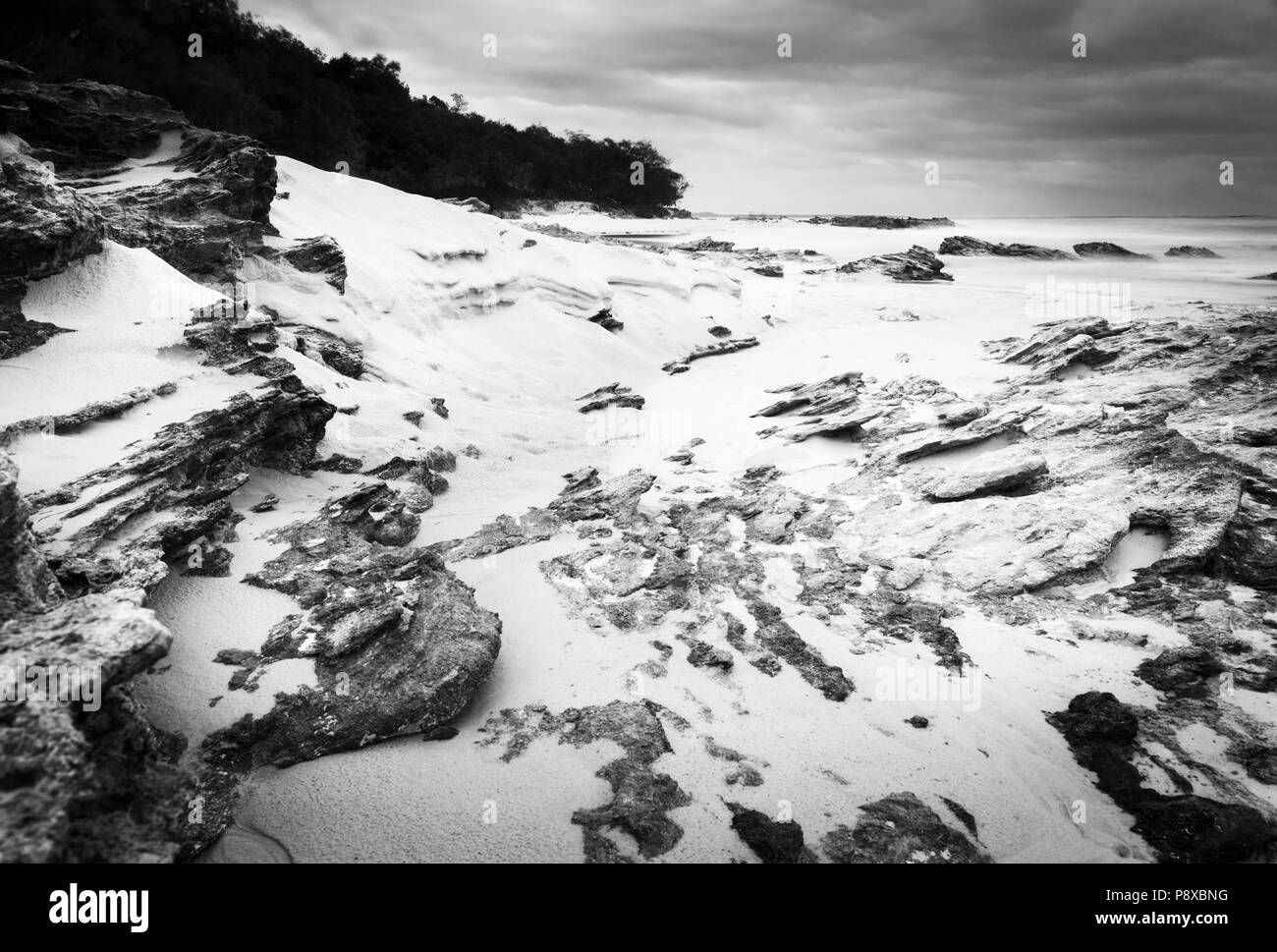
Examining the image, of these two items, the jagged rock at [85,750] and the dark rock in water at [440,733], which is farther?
the dark rock in water at [440,733]

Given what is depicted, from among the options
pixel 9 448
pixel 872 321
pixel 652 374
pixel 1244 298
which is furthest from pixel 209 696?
pixel 1244 298

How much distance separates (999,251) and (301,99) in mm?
34045

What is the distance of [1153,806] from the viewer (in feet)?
11.7

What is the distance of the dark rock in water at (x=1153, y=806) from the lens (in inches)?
130

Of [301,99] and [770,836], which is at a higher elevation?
[301,99]

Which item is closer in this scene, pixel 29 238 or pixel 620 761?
pixel 620 761

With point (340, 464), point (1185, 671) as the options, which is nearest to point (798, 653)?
point (1185, 671)

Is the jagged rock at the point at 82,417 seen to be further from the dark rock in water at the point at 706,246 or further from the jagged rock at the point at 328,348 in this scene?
the dark rock in water at the point at 706,246

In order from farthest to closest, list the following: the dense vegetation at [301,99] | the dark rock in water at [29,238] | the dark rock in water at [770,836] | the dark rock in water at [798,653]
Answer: the dense vegetation at [301,99] < the dark rock in water at [29,238] < the dark rock in water at [798,653] < the dark rock in water at [770,836]

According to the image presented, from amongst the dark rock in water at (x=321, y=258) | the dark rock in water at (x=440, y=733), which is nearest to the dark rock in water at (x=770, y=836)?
the dark rock in water at (x=440, y=733)

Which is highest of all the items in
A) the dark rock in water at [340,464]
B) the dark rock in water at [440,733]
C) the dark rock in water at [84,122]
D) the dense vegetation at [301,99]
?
the dense vegetation at [301,99]

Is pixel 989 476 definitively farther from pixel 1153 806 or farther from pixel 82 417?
pixel 82 417

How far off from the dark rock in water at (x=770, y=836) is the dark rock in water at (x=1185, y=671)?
9.47 feet

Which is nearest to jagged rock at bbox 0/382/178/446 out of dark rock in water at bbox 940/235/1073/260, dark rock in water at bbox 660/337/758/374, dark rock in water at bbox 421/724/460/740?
dark rock in water at bbox 421/724/460/740
